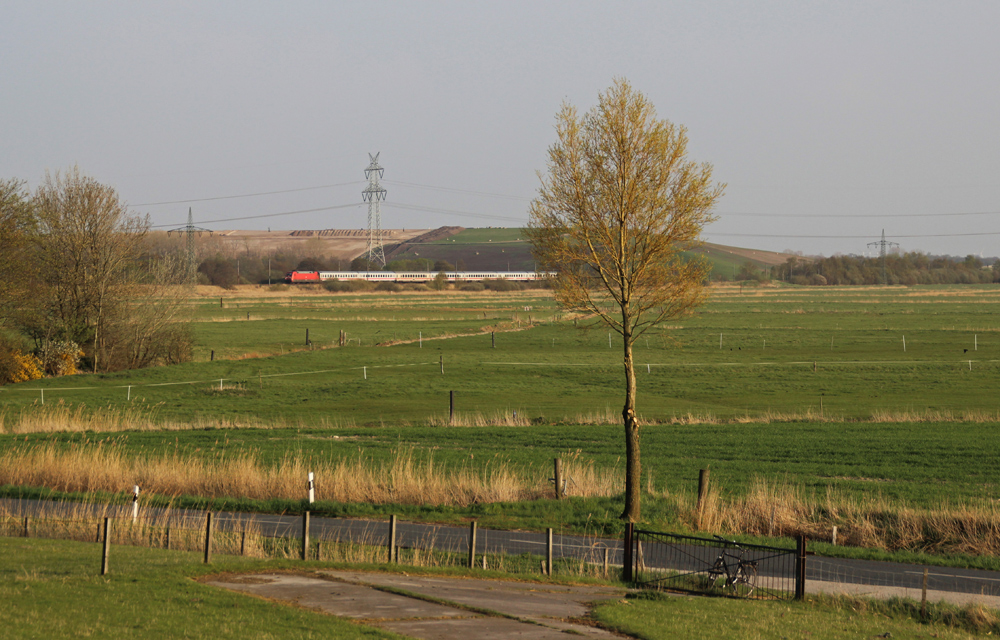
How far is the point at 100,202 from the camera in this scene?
55344mm

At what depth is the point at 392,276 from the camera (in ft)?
601

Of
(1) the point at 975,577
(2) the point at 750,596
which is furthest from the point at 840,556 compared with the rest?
(2) the point at 750,596

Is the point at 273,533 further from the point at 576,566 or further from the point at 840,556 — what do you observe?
the point at 840,556

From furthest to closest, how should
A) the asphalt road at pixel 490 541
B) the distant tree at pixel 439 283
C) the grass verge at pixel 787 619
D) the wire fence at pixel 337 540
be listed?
1. the distant tree at pixel 439 283
2. the asphalt road at pixel 490 541
3. the wire fence at pixel 337 540
4. the grass verge at pixel 787 619

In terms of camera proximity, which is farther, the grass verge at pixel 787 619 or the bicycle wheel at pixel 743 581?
the bicycle wheel at pixel 743 581

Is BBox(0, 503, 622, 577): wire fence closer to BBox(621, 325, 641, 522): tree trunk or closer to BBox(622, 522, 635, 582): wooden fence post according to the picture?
BBox(622, 522, 635, 582): wooden fence post

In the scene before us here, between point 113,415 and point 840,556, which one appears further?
point 113,415

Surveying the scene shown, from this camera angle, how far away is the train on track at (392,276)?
177375 mm

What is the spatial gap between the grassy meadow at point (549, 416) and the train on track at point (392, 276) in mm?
90668

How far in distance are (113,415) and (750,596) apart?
3331 centimetres

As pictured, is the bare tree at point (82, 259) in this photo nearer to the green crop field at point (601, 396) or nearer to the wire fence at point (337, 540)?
the green crop field at point (601, 396)

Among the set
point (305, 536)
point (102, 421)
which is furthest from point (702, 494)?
point (102, 421)

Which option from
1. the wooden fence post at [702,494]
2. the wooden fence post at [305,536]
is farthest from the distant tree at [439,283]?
the wooden fence post at [305,536]

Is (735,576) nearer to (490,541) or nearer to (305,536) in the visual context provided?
(490,541)
